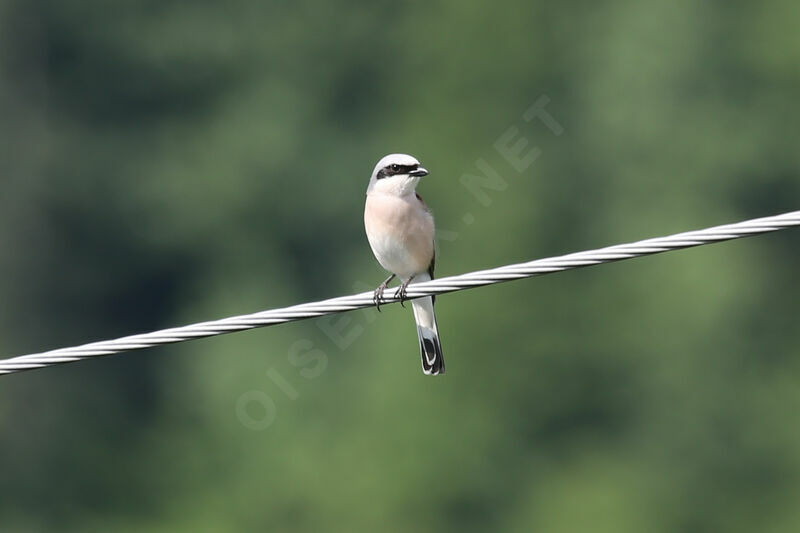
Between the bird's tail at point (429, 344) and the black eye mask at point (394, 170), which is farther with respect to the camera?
the bird's tail at point (429, 344)

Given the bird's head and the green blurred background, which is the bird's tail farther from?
the green blurred background

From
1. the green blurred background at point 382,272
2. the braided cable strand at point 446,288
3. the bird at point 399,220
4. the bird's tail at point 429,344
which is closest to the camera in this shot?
the braided cable strand at point 446,288

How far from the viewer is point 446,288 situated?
569 centimetres

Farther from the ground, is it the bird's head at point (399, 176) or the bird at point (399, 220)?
the bird's head at point (399, 176)

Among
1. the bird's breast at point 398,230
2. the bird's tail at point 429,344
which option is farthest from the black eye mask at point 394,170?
the bird's tail at point 429,344

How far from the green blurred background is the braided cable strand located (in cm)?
1469

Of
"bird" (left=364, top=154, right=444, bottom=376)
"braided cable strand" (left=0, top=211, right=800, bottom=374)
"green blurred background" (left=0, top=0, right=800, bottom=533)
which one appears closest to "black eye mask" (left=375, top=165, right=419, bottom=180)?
"bird" (left=364, top=154, right=444, bottom=376)

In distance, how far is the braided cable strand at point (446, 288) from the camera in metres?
5.17

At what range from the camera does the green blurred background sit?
21984 mm

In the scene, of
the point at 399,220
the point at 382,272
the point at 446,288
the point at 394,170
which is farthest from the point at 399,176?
the point at 382,272

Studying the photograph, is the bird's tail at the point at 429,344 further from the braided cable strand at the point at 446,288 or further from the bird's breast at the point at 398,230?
the braided cable strand at the point at 446,288

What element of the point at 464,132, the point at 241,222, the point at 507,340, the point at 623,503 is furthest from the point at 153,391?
the point at 623,503

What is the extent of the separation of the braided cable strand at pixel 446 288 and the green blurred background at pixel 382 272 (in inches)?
578

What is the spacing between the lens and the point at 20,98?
3688 cm
